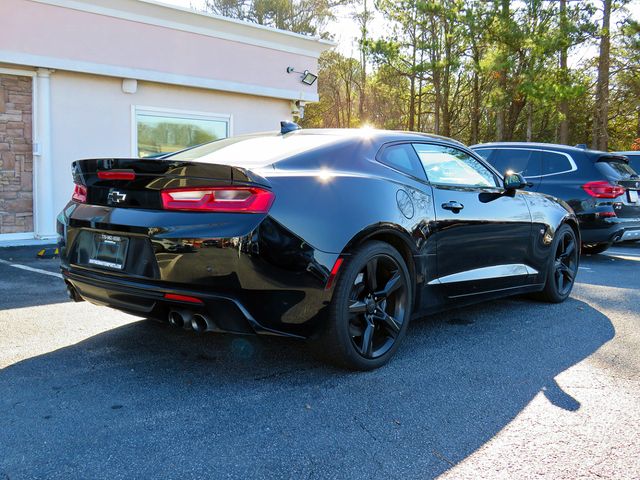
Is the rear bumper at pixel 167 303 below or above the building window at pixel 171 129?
below

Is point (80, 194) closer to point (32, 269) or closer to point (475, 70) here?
point (32, 269)

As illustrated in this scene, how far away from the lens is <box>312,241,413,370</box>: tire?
3.07 m

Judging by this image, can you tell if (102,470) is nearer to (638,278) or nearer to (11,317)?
(11,317)

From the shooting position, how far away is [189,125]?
407 inches

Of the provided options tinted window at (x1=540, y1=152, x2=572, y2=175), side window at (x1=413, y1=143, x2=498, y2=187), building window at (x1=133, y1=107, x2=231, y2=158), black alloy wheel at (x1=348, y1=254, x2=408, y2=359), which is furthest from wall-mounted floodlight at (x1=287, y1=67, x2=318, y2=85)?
black alloy wheel at (x1=348, y1=254, x2=408, y2=359)

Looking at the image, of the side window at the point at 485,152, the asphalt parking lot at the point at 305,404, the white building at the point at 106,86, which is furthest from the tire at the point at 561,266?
the white building at the point at 106,86

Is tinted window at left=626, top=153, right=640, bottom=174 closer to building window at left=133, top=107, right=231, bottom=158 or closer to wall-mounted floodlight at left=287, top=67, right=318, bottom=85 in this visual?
wall-mounted floodlight at left=287, top=67, right=318, bottom=85

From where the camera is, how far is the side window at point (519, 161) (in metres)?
8.34

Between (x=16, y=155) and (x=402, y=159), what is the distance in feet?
23.6

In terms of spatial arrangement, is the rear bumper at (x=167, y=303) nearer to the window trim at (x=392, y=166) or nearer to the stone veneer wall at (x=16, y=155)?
the window trim at (x=392, y=166)

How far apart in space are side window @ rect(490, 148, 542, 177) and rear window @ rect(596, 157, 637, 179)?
828 millimetres

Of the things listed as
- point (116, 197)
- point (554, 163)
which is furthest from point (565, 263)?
point (116, 197)

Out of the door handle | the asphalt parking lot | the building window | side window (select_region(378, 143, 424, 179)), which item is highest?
the building window

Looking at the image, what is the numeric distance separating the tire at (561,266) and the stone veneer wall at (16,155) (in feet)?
25.1
